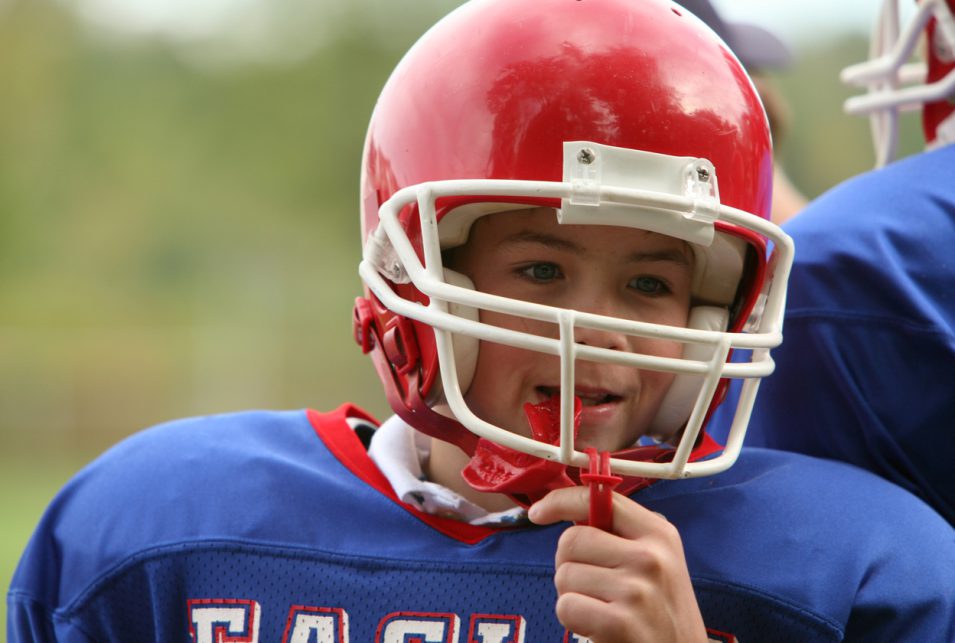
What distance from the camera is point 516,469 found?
58.5 inches

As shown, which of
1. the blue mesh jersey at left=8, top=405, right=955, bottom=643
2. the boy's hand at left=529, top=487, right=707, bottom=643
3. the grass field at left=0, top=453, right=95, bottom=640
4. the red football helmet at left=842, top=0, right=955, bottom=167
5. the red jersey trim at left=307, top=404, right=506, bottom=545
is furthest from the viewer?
the grass field at left=0, top=453, right=95, bottom=640

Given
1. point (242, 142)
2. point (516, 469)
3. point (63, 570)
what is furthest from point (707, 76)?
point (242, 142)

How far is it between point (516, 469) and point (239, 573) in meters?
0.41

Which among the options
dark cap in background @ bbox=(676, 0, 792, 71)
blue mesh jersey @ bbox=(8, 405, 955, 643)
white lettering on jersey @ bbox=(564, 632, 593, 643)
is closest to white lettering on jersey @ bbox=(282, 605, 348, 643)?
blue mesh jersey @ bbox=(8, 405, 955, 643)

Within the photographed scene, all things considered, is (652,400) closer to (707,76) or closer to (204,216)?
(707,76)

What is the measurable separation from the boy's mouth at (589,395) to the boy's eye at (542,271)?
5.4 inches

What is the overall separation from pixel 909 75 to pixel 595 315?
1.15 meters

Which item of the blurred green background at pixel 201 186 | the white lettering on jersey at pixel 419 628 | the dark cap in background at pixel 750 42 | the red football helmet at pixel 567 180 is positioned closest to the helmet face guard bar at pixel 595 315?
the red football helmet at pixel 567 180

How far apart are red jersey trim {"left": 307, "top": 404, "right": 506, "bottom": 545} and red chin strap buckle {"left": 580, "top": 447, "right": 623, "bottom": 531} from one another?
0.95 ft

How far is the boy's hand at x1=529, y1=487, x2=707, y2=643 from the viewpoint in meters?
1.30

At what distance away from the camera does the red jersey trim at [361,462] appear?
162 cm

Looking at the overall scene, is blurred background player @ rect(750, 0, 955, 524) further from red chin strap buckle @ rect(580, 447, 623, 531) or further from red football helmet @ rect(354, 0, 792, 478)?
red chin strap buckle @ rect(580, 447, 623, 531)

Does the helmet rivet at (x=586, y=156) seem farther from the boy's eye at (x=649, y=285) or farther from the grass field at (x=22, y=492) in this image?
the grass field at (x=22, y=492)

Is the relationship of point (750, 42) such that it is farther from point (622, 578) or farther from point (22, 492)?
point (22, 492)
